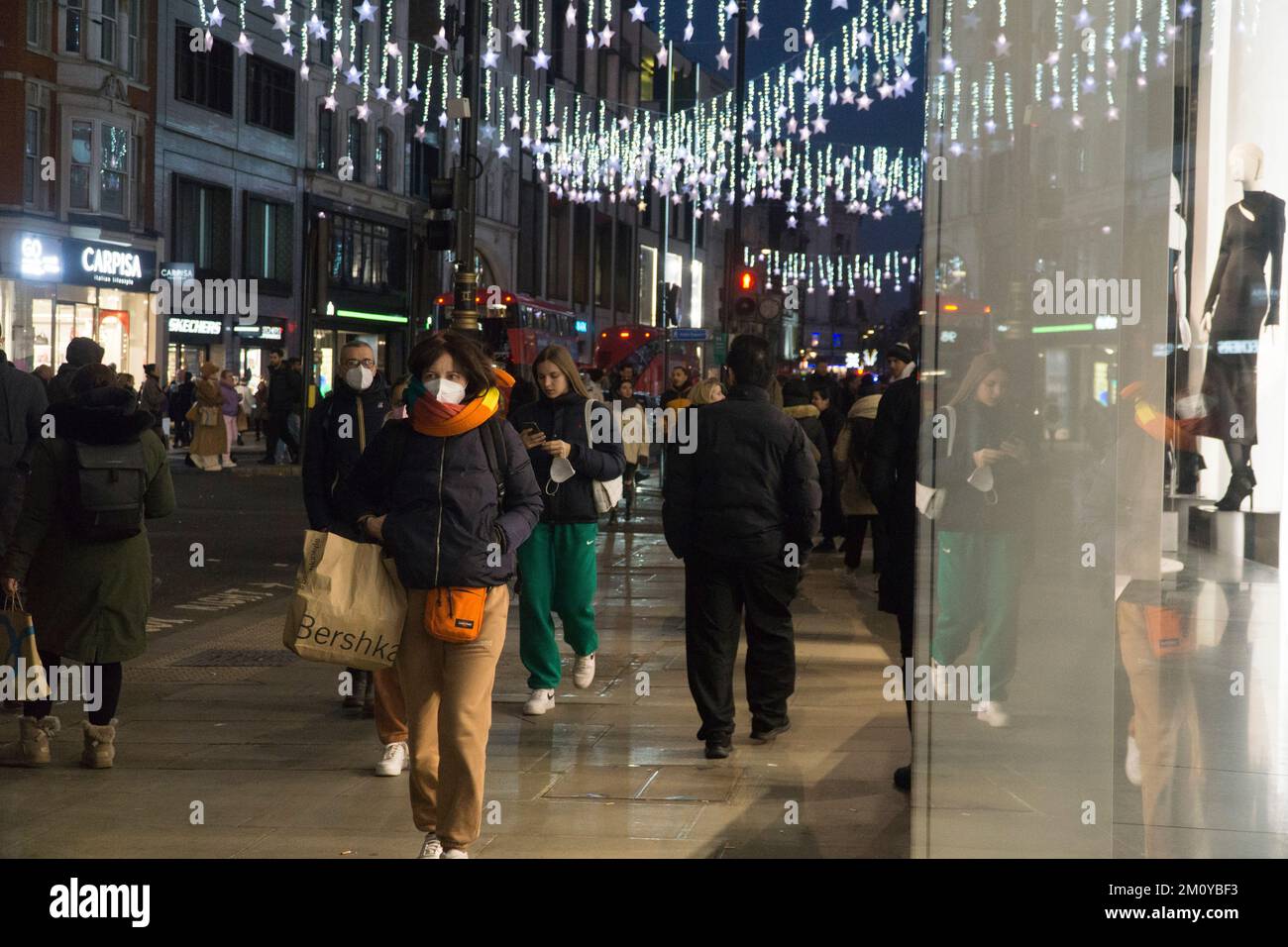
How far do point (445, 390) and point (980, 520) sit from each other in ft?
6.35

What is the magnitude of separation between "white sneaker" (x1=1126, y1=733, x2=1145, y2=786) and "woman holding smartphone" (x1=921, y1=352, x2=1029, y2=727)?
34 centimetres

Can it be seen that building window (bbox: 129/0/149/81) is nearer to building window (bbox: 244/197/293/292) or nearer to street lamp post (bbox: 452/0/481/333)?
building window (bbox: 244/197/293/292)

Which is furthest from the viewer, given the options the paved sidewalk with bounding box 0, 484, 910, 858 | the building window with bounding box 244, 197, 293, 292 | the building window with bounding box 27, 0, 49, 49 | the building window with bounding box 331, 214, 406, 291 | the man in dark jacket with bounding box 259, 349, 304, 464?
the building window with bounding box 331, 214, 406, 291

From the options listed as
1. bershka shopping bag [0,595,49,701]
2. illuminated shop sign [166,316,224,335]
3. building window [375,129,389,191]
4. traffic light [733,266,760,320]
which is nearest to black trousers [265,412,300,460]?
traffic light [733,266,760,320]

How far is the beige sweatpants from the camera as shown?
17.5ft

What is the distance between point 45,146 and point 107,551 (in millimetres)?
27912

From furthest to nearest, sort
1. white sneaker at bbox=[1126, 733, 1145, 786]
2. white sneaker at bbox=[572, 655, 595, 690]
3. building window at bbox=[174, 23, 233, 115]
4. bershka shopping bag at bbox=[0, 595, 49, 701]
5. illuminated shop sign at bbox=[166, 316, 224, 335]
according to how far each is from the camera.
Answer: illuminated shop sign at bbox=[166, 316, 224, 335], building window at bbox=[174, 23, 233, 115], white sneaker at bbox=[572, 655, 595, 690], bershka shopping bag at bbox=[0, 595, 49, 701], white sneaker at bbox=[1126, 733, 1145, 786]

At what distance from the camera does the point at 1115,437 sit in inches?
166

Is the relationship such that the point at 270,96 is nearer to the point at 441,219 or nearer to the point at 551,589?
the point at 441,219

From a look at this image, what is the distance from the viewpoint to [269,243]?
1641 inches

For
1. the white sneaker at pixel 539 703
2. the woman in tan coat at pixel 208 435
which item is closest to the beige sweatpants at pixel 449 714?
the white sneaker at pixel 539 703

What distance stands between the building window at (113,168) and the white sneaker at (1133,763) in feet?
107
